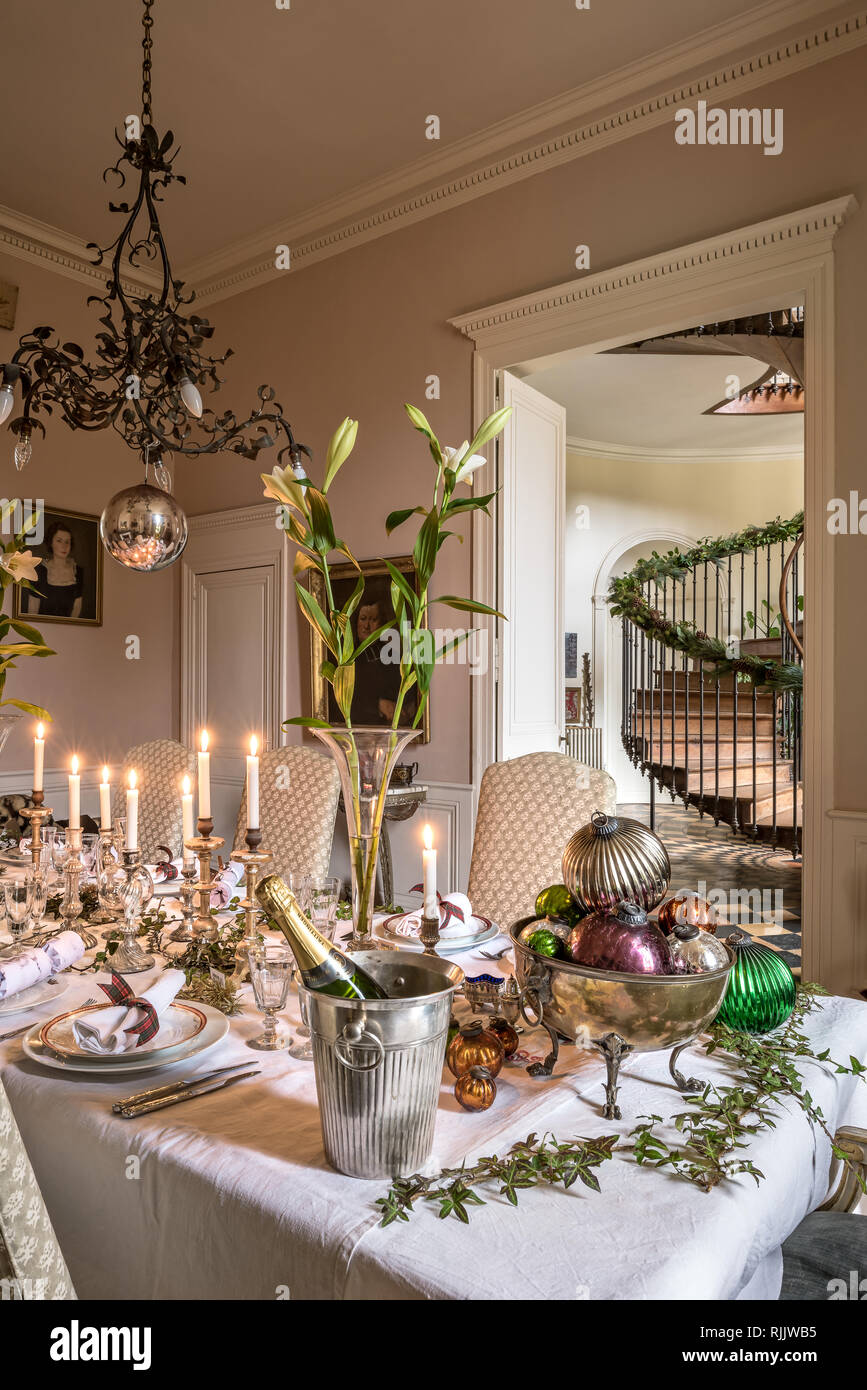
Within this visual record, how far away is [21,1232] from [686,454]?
30.1 ft

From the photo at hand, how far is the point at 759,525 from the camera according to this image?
8922 millimetres

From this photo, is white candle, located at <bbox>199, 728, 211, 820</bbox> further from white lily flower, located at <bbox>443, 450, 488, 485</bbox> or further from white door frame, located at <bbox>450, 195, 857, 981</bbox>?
white door frame, located at <bbox>450, 195, 857, 981</bbox>

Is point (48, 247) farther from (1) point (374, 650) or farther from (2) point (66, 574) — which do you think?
(1) point (374, 650)

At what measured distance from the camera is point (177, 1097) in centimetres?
100

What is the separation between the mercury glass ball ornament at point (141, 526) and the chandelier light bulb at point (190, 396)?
0.22 metres

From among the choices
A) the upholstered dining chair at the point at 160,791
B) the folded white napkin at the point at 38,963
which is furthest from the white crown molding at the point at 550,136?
the folded white napkin at the point at 38,963

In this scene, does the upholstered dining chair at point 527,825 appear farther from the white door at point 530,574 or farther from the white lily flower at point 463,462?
the white door at point 530,574

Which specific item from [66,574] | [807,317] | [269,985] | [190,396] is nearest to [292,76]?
[190,396]

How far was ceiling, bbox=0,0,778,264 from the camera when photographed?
297 centimetres

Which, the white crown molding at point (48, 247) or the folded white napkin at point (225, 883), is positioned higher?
the white crown molding at point (48, 247)

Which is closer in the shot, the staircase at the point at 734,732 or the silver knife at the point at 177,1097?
the silver knife at the point at 177,1097

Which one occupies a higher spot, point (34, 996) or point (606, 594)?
point (606, 594)

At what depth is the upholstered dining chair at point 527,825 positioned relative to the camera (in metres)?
2.11

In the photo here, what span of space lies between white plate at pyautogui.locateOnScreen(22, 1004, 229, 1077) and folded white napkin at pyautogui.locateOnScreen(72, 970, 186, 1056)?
2 cm
